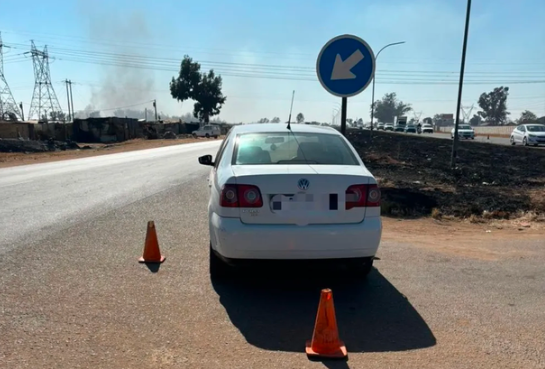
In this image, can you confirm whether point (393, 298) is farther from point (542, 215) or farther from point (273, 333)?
point (542, 215)

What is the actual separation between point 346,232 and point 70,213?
576cm

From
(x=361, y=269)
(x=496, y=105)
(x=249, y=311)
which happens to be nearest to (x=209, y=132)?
(x=361, y=269)

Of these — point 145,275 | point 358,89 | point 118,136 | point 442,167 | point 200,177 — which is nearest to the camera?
point 145,275

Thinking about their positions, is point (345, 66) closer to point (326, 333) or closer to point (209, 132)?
point (326, 333)

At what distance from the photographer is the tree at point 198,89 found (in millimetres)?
80875

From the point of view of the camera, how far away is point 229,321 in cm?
378

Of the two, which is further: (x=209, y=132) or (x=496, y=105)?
(x=496, y=105)

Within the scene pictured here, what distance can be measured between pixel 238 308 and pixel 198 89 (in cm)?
8096

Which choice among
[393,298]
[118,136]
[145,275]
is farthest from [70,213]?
[118,136]

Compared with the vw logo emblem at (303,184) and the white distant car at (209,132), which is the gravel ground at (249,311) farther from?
the white distant car at (209,132)

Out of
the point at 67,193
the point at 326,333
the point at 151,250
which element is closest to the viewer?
the point at 326,333

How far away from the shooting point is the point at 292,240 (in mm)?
4031

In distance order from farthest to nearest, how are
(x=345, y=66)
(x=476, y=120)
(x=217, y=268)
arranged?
1. (x=476, y=120)
2. (x=345, y=66)
3. (x=217, y=268)

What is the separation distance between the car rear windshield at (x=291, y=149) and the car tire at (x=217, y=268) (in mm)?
991
